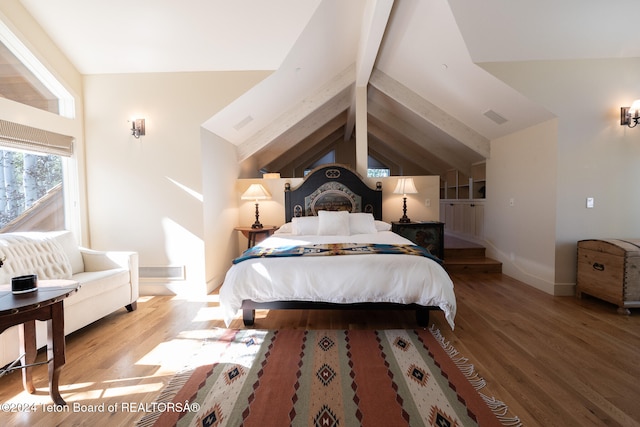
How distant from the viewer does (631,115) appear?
3.24 m

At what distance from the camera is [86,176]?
12.1 feet

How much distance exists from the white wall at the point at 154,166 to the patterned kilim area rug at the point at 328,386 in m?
1.69

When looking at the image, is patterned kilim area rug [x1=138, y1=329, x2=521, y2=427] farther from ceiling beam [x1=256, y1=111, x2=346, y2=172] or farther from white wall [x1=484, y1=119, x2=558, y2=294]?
ceiling beam [x1=256, y1=111, x2=346, y2=172]

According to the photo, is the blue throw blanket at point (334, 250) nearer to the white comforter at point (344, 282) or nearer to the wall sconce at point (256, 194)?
the white comforter at point (344, 282)

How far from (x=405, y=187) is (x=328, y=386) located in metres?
3.36

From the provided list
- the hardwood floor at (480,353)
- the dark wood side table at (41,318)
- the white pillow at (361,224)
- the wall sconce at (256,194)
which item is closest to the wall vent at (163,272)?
the hardwood floor at (480,353)

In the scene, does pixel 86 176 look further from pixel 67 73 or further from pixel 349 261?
pixel 349 261

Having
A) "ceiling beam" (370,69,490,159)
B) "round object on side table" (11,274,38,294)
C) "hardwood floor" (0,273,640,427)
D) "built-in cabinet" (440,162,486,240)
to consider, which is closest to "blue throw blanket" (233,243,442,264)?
"hardwood floor" (0,273,640,427)

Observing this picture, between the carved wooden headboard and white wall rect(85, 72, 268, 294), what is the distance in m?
1.71

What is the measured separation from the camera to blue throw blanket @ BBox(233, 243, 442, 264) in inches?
106

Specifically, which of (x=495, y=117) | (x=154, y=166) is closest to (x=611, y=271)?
(x=495, y=117)

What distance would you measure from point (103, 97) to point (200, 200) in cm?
176

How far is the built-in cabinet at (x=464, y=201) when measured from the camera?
5.44m

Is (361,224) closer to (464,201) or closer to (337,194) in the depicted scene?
(337,194)
